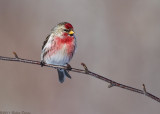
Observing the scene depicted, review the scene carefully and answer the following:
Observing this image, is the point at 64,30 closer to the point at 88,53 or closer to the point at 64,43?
the point at 64,43

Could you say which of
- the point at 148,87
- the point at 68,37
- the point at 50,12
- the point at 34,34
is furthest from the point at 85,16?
the point at 68,37

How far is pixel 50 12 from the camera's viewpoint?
6699 mm

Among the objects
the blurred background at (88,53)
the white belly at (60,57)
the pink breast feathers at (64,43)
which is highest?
the blurred background at (88,53)

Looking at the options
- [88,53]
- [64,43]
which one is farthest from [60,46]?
[88,53]

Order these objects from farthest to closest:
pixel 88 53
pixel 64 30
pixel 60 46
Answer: pixel 88 53 → pixel 60 46 → pixel 64 30

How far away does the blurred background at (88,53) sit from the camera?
5539 millimetres

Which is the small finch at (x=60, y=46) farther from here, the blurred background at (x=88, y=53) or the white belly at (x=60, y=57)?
the blurred background at (x=88, y=53)

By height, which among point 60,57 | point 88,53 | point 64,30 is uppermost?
point 88,53

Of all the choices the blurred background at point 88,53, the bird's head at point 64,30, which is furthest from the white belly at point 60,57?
the blurred background at point 88,53

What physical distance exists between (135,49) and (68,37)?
3152 millimetres

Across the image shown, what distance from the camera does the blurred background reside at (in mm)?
5539

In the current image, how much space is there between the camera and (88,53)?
6.09 metres

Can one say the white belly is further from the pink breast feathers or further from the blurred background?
the blurred background

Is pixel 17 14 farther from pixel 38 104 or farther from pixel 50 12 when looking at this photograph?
pixel 38 104
